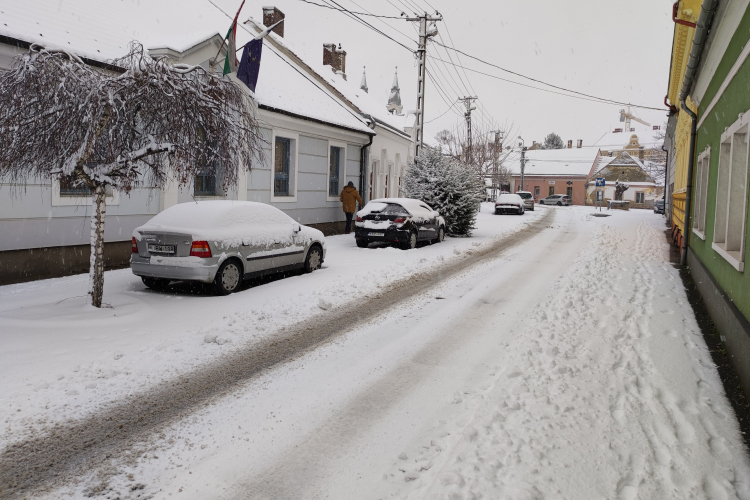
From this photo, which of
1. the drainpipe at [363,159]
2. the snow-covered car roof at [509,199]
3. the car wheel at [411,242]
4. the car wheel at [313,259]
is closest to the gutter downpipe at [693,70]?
the car wheel at [411,242]

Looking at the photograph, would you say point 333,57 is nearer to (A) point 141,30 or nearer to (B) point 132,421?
(A) point 141,30

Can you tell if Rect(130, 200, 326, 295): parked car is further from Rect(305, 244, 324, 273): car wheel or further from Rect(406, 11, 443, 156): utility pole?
Rect(406, 11, 443, 156): utility pole

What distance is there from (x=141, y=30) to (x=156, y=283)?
6351mm

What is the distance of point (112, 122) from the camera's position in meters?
6.66

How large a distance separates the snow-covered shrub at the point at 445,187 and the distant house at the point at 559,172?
56.6 metres

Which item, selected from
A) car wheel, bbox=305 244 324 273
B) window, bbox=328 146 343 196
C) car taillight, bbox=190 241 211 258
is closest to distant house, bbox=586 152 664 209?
window, bbox=328 146 343 196

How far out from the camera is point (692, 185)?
1283 centimetres

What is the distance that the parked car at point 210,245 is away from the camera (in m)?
8.20

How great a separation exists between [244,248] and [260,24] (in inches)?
657

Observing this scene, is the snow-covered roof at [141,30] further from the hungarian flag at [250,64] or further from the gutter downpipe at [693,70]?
the gutter downpipe at [693,70]

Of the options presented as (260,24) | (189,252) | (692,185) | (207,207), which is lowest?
(189,252)

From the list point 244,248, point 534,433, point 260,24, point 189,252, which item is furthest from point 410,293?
→ point 260,24

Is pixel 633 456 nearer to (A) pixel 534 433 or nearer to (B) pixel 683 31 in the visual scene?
(A) pixel 534 433

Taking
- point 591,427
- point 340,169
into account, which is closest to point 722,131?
point 591,427
